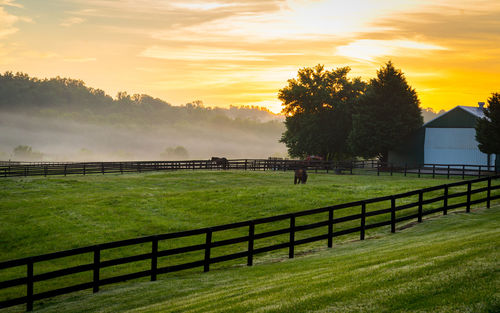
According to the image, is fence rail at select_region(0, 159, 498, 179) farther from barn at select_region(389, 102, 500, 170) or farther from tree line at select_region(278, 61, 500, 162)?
tree line at select_region(278, 61, 500, 162)

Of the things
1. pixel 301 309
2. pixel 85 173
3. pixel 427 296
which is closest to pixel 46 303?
pixel 301 309

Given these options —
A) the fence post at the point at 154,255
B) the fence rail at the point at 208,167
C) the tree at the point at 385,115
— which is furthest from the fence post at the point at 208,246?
the tree at the point at 385,115

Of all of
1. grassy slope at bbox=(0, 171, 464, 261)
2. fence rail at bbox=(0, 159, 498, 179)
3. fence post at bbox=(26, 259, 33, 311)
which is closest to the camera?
fence post at bbox=(26, 259, 33, 311)

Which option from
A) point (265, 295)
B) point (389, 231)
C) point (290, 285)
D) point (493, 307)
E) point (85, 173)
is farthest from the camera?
point (85, 173)

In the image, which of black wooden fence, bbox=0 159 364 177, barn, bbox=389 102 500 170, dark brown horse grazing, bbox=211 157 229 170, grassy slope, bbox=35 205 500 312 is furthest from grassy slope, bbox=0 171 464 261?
barn, bbox=389 102 500 170

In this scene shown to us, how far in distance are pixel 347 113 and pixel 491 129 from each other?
74.3ft

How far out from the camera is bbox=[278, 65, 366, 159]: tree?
70125mm

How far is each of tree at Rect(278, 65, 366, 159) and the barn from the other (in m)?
10.7

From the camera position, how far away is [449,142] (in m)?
56.9

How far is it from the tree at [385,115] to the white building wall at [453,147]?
9.53 feet

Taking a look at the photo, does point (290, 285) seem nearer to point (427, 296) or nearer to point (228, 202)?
point (427, 296)

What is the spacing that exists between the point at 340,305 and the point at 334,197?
2187cm

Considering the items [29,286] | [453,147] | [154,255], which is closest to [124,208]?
[154,255]

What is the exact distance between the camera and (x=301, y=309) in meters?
8.99
